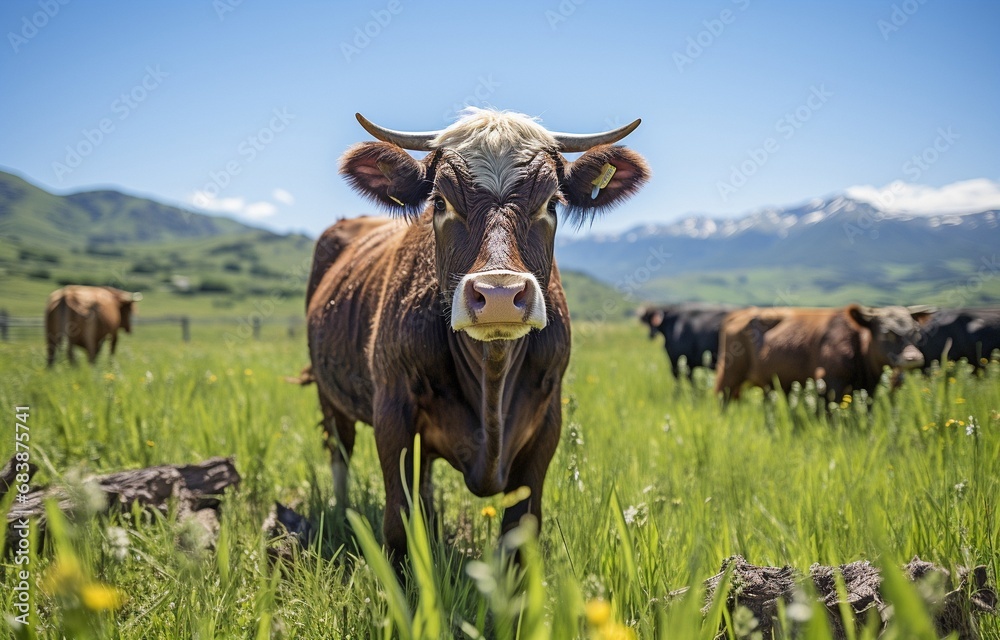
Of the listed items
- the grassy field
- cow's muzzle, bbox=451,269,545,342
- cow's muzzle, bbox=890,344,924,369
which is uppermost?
cow's muzzle, bbox=451,269,545,342

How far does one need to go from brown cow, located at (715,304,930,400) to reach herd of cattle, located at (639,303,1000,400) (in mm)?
11

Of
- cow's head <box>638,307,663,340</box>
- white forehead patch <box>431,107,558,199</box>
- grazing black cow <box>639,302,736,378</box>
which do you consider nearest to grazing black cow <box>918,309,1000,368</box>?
grazing black cow <box>639,302,736,378</box>

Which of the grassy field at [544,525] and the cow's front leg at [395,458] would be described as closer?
the grassy field at [544,525]

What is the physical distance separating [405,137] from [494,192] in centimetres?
75

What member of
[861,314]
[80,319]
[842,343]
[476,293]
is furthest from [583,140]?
[80,319]

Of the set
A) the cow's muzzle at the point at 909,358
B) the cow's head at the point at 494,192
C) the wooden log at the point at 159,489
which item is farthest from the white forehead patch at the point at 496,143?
the cow's muzzle at the point at 909,358

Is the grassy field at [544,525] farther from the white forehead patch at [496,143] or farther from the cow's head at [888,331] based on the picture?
the cow's head at [888,331]

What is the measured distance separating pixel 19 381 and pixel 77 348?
9466mm

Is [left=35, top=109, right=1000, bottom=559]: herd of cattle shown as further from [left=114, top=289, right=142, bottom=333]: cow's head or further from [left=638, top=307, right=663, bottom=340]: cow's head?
[left=114, top=289, right=142, bottom=333]: cow's head

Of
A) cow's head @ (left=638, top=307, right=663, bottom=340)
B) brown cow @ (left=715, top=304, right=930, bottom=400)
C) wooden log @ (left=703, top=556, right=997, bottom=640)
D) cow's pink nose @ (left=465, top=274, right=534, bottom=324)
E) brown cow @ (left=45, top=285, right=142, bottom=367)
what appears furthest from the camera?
cow's head @ (left=638, top=307, right=663, bottom=340)

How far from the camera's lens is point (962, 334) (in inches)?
410

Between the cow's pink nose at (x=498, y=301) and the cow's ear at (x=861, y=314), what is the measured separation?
7228 mm

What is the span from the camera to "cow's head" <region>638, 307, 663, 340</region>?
16231mm

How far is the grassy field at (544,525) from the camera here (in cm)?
146
